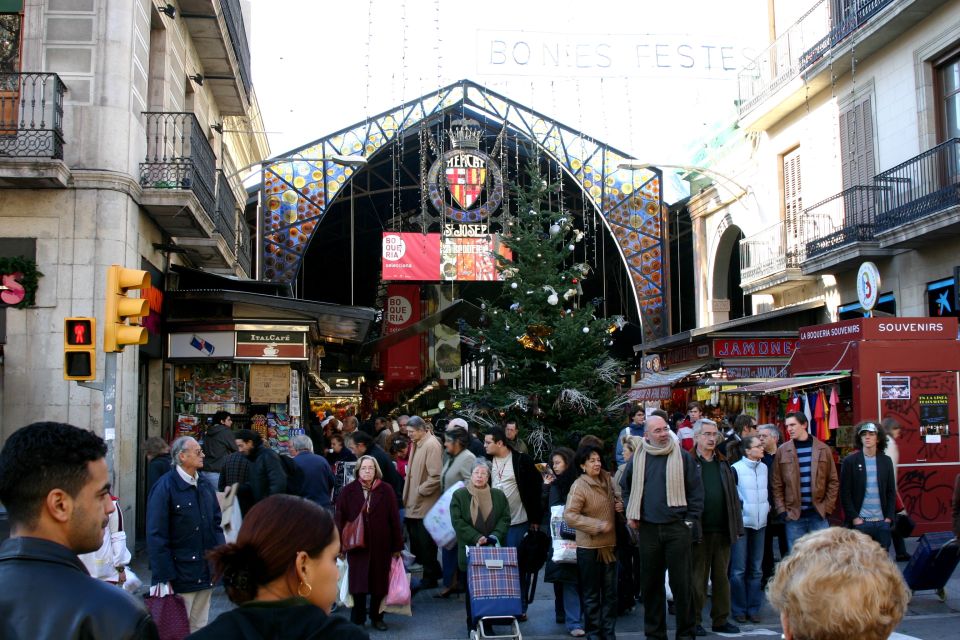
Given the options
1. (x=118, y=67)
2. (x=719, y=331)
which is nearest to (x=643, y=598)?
(x=118, y=67)

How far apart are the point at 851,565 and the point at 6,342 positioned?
1271cm

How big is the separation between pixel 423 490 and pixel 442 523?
0.84m

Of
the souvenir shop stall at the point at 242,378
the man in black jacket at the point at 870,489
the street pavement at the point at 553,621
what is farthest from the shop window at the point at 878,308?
the souvenir shop stall at the point at 242,378

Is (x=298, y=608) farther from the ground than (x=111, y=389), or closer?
closer

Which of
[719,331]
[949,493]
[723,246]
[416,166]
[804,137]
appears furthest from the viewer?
[416,166]

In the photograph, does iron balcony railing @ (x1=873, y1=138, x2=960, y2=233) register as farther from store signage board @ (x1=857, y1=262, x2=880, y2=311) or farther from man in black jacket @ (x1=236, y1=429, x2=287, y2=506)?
man in black jacket @ (x1=236, y1=429, x2=287, y2=506)

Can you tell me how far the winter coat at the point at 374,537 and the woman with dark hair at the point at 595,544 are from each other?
5.98ft

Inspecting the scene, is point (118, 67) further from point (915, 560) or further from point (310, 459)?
point (915, 560)

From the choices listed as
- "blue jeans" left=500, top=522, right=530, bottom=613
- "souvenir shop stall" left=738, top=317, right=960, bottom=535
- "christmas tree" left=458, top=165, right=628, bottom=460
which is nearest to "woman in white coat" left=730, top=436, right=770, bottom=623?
"blue jeans" left=500, top=522, right=530, bottom=613

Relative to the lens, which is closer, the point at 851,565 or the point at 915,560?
the point at 851,565

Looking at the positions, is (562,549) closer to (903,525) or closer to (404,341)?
(903,525)

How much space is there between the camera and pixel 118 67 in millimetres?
13695

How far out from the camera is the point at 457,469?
1105 cm

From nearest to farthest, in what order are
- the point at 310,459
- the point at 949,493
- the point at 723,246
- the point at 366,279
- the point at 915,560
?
the point at 915,560 → the point at 310,459 → the point at 949,493 → the point at 723,246 → the point at 366,279
